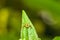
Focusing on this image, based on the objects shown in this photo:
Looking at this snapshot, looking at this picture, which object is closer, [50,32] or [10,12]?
[50,32]

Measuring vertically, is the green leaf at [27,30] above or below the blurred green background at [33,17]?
below

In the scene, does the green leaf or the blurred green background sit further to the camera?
the blurred green background

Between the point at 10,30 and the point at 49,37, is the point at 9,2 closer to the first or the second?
the point at 10,30

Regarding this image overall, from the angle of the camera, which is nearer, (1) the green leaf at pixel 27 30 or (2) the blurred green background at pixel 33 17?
(1) the green leaf at pixel 27 30

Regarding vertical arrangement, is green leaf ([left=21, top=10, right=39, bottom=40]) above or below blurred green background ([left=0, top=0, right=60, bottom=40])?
below

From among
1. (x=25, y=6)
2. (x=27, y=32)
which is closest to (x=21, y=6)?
(x=25, y=6)
